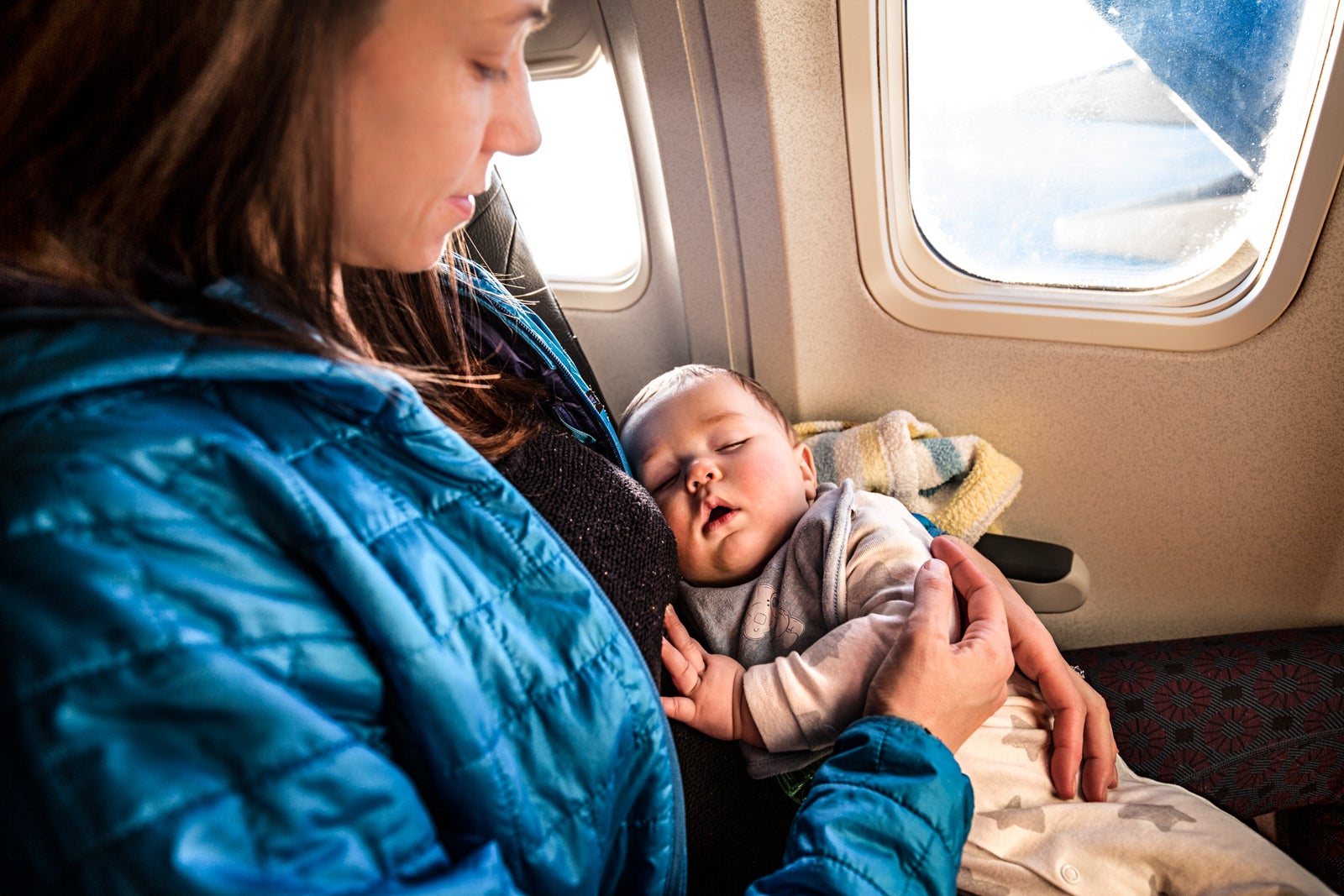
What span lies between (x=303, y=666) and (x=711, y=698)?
697mm

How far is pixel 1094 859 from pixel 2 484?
51.8 inches

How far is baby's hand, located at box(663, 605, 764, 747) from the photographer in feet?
3.88

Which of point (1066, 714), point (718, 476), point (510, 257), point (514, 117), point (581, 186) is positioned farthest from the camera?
point (581, 186)

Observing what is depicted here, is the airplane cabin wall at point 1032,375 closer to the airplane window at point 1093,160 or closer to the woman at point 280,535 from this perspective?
the airplane window at point 1093,160

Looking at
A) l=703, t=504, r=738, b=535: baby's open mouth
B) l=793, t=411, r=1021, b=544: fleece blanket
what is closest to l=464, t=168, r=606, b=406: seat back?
l=703, t=504, r=738, b=535: baby's open mouth

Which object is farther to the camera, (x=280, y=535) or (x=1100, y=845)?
(x=1100, y=845)

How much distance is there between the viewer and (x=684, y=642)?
1.29 m

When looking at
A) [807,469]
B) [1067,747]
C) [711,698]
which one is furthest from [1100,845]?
[807,469]

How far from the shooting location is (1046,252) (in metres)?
1.85

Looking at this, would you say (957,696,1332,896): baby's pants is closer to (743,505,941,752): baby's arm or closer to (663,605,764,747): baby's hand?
(743,505,941,752): baby's arm

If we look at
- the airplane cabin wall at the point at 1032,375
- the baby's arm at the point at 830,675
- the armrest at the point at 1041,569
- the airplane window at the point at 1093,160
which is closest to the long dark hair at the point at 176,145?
the baby's arm at the point at 830,675

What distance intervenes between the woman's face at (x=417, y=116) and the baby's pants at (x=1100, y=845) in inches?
40.3

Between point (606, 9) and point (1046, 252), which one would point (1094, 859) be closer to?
point (1046, 252)

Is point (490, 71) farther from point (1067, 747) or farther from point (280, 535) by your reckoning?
point (1067, 747)
